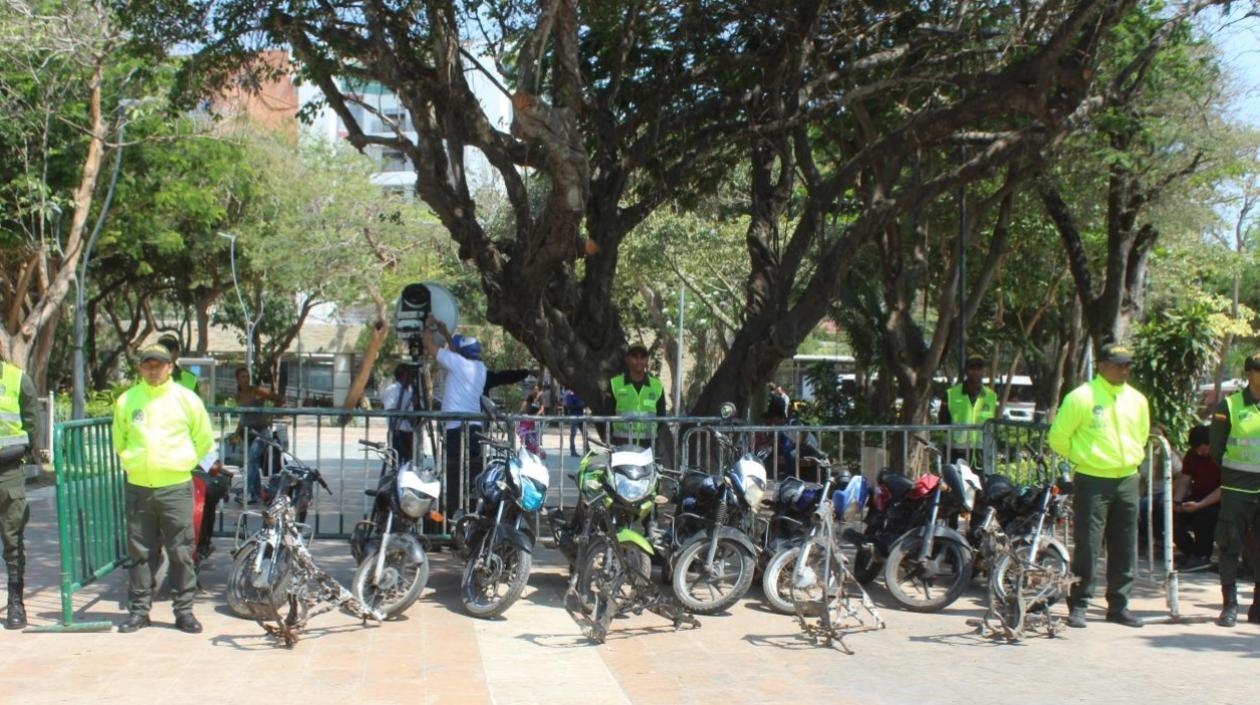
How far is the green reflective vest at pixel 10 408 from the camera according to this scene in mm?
7934

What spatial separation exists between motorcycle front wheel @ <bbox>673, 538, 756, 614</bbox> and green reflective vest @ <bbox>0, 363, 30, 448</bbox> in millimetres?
4222

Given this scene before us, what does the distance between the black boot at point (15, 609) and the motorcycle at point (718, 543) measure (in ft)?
13.4

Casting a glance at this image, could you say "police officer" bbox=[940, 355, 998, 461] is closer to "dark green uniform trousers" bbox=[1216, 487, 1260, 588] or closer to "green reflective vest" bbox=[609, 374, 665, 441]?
"green reflective vest" bbox=[609, 374, 665, 441]

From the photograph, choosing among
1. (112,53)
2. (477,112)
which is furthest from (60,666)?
(112,53)

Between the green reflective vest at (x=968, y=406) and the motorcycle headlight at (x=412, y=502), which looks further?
the green reflective vest at (x=968, y=406)

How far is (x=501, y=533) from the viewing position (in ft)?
27.2

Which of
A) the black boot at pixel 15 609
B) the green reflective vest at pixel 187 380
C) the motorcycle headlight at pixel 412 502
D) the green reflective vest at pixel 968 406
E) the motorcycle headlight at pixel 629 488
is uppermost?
the green reflective vest at pixel 187 380

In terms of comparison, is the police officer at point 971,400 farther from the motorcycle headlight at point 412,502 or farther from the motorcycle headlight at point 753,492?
the motorcycle headlight at point 412,502

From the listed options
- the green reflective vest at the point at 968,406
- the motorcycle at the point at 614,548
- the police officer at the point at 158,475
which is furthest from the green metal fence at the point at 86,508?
the green reflective vest at the point at 968,406

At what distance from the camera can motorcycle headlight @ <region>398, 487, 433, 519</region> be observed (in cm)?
827

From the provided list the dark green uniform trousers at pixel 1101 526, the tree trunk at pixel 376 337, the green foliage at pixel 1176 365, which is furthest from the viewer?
the tree trunk at pixel 376 337

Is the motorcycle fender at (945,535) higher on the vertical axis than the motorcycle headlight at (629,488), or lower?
lower

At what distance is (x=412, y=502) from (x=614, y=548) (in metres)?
1.36

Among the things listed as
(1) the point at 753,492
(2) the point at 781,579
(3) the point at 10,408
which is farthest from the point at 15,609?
(2) the point at 781,579
